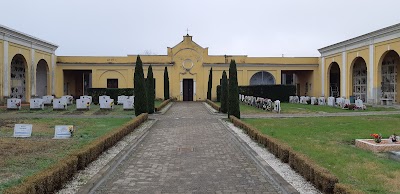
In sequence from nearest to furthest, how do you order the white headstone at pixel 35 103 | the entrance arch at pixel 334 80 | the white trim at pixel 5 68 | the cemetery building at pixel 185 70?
the white headstone at pixel 35 103
the white trim at pixel 5 68
the cemetery building at pixel 185 70
the entrance arch at pixel 334 80

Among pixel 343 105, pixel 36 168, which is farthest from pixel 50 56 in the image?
pixel 36 168

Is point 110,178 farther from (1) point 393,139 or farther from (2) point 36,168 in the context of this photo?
(1) point 393,139

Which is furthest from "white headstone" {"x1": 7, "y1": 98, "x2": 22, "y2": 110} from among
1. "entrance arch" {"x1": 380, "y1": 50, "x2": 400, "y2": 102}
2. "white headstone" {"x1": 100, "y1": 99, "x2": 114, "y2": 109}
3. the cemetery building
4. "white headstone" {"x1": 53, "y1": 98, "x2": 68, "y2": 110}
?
"entrance arch" {"x1": 380, "y1": 50, "x2": 400, "y2": 102}

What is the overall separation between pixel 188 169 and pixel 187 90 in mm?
33537

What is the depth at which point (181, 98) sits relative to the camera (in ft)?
135

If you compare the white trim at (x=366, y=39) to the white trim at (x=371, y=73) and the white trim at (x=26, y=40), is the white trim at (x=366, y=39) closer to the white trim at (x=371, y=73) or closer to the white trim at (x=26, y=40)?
the white trim at (x=371, y=73)

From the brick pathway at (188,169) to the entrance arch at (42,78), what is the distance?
1084 inches

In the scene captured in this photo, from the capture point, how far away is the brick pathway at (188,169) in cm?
645

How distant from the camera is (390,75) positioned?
2947cm

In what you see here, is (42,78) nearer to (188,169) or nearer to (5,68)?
(5,68)

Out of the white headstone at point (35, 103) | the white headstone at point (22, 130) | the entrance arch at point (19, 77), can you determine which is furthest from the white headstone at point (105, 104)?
the white headstone at point (22, 130)

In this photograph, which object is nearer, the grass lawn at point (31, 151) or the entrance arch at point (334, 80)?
the grass lawn at point (31, 151)

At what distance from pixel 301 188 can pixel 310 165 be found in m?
0.57

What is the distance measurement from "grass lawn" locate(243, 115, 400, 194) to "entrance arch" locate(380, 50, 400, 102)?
15.2 metres
